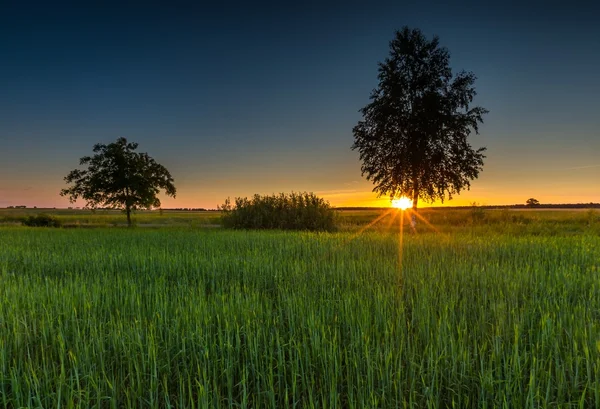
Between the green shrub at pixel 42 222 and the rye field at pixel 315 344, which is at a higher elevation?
the green shrub at pixel 42 222

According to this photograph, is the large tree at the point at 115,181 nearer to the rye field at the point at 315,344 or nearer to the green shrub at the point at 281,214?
the green shrub at the point at 281,214

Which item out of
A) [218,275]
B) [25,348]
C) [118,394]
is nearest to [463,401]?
[118,394]

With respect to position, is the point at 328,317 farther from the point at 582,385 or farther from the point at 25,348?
the point at 25,348

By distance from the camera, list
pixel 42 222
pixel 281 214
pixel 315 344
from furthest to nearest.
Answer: pixel 42 222 < pixel 281 214 < pixel 315 344

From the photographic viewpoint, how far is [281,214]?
93.6 ft

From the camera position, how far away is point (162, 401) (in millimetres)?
3207

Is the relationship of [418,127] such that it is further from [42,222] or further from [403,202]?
[42,222]

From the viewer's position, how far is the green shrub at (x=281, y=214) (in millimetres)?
27828

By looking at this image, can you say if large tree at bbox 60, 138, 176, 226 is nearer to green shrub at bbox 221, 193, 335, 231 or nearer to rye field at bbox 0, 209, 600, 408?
green shrub at bbox 221, 193, 335, 231

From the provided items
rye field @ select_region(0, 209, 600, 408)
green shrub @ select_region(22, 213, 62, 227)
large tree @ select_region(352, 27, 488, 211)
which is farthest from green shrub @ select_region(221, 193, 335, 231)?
green shrub @ select_region(22, 213, 62, 227)

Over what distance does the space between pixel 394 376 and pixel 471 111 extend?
103ft

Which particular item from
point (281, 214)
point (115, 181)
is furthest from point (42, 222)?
point (281, 214)

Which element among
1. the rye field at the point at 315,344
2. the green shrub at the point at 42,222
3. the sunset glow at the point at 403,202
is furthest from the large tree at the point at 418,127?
the green shrub at the point at 42,222

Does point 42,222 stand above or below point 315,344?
above
